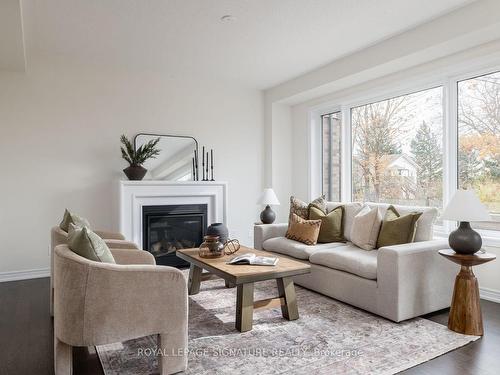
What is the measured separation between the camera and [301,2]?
10.4 ft

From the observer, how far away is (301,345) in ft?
8.27

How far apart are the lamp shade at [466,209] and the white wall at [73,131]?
3.51 m

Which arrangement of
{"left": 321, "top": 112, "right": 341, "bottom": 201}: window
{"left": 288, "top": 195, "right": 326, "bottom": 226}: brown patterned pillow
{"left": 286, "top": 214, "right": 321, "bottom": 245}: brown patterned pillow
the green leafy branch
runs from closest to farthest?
1. {"left": 286, "top": 214, "right": 321, "bottom": 245}: brown patterned pillow
2. {"left": 288, "top": 195, "right": 326, "bottom": 226}: brown patterned pillow
3. the green leafy branch
4. {"left": 321, "top": 112, "right": 341, "bottom": 201}: window

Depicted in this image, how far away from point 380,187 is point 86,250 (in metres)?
3.78

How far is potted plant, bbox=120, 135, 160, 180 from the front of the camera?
4.66 m

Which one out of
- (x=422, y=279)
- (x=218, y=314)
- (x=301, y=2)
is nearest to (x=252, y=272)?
(x=218, y=314)

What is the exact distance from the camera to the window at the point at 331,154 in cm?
549

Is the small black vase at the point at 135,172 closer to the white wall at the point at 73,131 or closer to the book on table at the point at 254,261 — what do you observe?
the white wall at the point at 73,131

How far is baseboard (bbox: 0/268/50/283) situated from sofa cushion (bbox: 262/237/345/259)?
2.66 m

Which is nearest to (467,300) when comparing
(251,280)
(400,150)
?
(251,280)

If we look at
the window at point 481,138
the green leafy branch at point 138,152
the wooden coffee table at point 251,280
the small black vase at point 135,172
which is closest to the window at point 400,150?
the window at point 481,138

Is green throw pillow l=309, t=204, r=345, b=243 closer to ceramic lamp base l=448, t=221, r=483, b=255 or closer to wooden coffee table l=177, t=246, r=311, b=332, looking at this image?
wooden coffee table l=177, t=246, r=311, b=332

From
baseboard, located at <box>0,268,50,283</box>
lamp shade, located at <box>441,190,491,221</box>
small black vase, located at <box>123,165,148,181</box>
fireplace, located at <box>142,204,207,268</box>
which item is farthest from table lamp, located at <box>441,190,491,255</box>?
baseboard, located at <box>0,268,50,283</box>

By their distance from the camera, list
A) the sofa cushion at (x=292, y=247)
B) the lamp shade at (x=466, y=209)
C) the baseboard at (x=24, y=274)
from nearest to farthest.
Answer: the lamp shade at (x=466, y=209) < the sofa cushion at (x=292, y=247) < the baseboard at (x=24, y=274)
